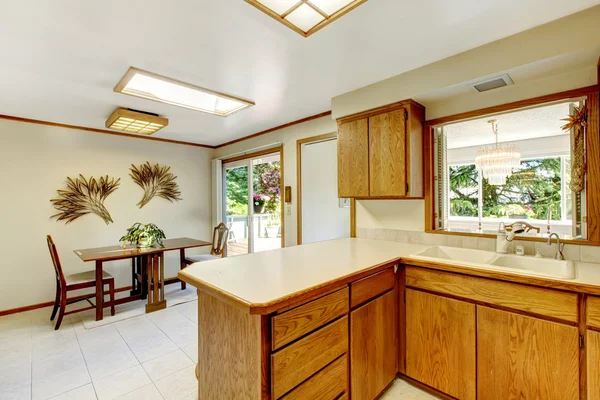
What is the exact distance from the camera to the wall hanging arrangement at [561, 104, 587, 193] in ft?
5.90

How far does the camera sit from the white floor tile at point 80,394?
6.18ft

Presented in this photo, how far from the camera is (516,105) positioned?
200 centimetres

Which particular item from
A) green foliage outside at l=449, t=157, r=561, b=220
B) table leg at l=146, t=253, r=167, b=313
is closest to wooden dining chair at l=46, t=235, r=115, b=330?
table leg at l=146, t=253, r=167, b=313

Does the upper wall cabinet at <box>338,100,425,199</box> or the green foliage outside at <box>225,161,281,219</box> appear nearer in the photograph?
the upper wall cabinet at <box>338,100,425,199</box>

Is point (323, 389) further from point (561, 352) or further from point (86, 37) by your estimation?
point (86, 37)

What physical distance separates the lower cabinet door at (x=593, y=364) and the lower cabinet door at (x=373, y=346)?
0.96 metres

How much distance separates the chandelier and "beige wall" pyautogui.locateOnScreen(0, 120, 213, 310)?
173 inches

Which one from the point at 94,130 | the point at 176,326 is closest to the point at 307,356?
the point at 176,326

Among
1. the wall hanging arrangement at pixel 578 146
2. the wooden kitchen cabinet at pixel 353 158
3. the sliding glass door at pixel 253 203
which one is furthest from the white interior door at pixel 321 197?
the wall hanging arrangement at pixel 578 146

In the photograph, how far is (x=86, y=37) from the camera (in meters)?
1.69

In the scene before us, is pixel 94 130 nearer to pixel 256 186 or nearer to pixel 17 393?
pixel 256 186

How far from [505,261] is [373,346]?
3.67 feet

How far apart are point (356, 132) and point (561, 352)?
203 cm

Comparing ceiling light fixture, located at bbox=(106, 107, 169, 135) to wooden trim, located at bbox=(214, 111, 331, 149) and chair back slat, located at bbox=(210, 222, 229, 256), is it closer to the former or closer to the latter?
wooden trim, located at bbox=(214, 111, 331, 149)
